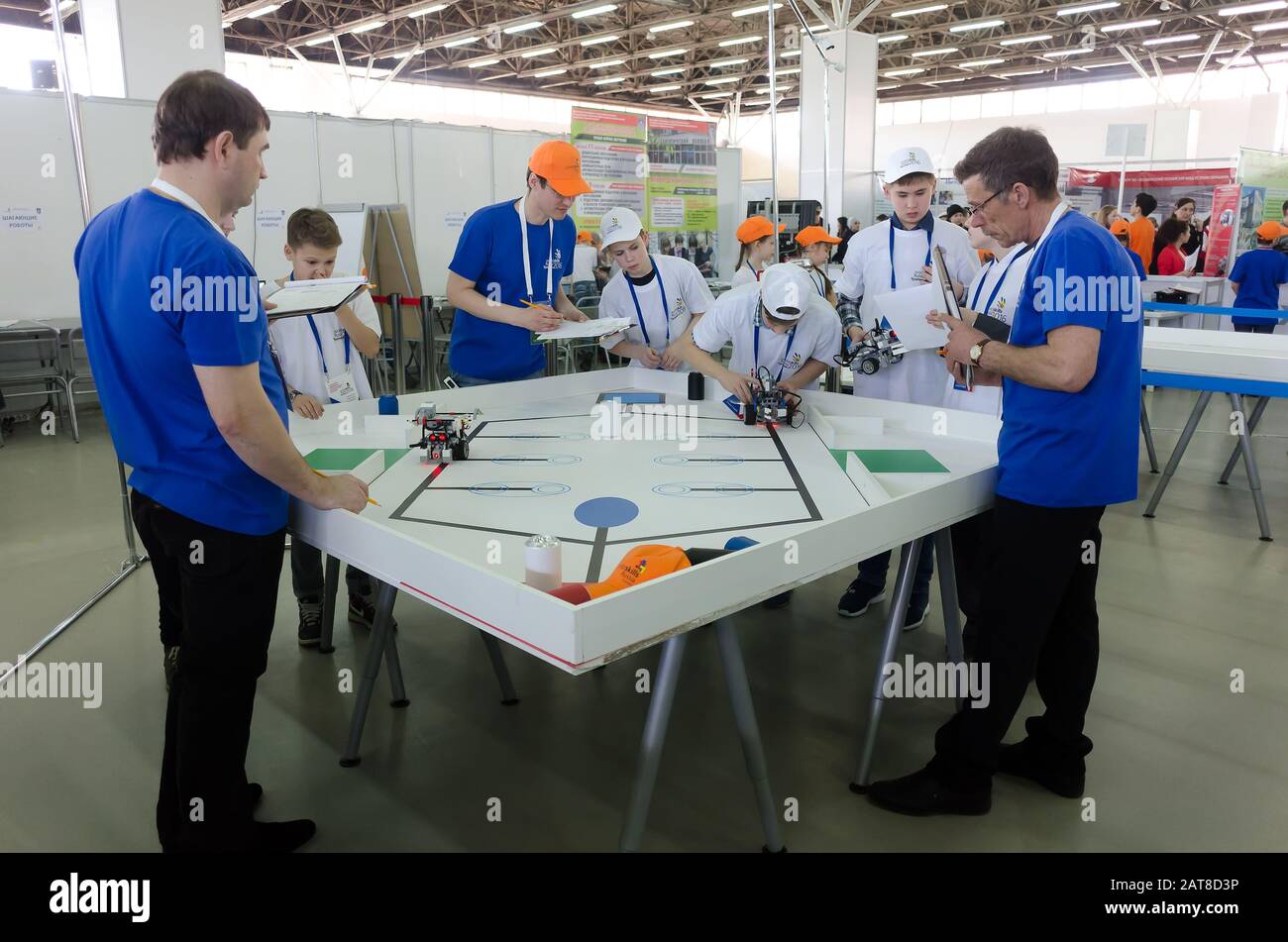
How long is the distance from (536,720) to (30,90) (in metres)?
6.55

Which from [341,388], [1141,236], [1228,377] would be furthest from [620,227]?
[1141,236]

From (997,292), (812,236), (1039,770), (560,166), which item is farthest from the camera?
(812,236)

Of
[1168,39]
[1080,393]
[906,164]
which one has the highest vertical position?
[1168,39]

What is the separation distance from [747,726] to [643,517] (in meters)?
0.47

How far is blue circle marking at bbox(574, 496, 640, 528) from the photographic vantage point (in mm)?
1848

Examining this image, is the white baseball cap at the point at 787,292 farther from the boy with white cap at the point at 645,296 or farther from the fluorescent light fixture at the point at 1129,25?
the fluorescent light fixture at the point at 1129,25

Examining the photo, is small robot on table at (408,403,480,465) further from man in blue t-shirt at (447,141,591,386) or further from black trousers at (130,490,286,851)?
man in blue t-shirt at (447,141,591,386)

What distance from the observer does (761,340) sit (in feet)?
10.1

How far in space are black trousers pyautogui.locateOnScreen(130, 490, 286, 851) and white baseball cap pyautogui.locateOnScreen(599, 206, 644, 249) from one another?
1971mm

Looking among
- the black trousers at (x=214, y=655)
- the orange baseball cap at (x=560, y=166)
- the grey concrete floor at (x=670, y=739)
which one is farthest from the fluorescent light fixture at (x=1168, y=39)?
the black trousers at (x=214, y=655)

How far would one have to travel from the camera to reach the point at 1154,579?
3.62 meters

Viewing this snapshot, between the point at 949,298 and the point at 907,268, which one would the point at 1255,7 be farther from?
the point at 949,298

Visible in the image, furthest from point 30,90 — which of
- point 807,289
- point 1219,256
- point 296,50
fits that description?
point 296,50

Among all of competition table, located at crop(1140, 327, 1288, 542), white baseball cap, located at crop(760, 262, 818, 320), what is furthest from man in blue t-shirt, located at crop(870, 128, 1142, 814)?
competition table, located at crop(1140, 327, 1288, 542)
